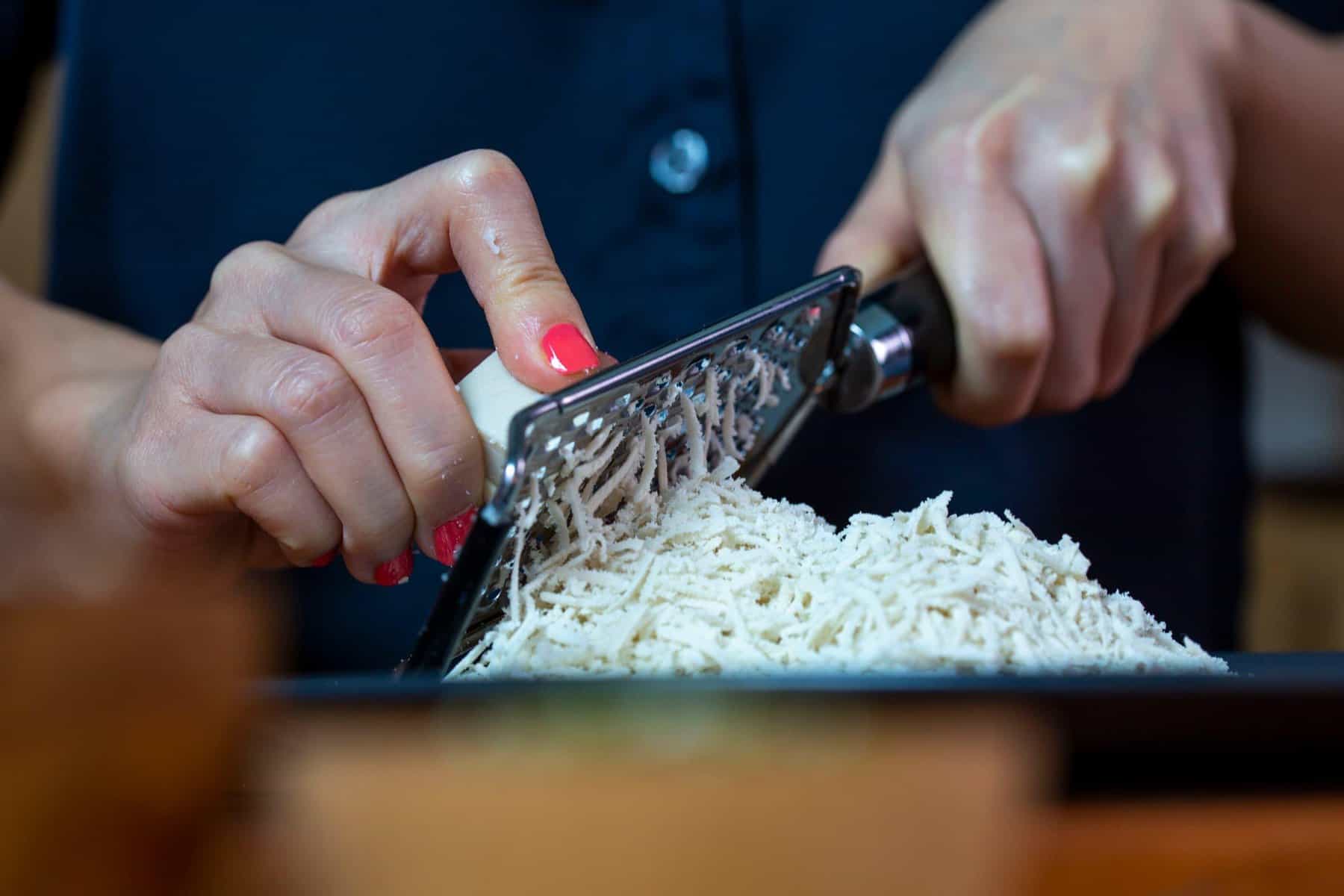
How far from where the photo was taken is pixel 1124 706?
24cm

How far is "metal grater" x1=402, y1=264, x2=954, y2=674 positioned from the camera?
38 cm

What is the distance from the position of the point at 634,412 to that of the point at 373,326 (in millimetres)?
106

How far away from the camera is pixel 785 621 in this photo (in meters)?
0.40

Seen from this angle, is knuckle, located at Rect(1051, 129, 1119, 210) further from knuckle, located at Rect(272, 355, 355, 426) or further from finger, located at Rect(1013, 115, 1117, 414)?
knuckle, located at Rect(272, 355, 355, 426)

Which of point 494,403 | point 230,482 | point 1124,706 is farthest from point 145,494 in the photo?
point 1124,706

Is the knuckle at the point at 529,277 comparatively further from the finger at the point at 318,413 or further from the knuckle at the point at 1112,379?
the knuckle at the point at 1112,379

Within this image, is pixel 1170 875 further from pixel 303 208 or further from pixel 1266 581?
pixel 1266 581

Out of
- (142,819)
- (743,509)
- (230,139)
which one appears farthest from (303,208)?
(142,819)

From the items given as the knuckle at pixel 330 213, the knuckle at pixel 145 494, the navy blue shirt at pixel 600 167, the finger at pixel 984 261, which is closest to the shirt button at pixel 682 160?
the navy blue shirt at pixel 600 167

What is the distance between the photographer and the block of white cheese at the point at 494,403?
A: 40cm

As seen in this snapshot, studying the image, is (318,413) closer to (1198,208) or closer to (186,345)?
(186,345)

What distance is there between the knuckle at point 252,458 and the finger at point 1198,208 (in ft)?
1.89

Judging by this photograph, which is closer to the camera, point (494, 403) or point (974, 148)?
point (494, 403)

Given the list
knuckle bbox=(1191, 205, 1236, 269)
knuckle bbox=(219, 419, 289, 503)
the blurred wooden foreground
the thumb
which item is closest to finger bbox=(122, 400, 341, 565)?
knuckle bbox=(219, 419, 289, 503)
